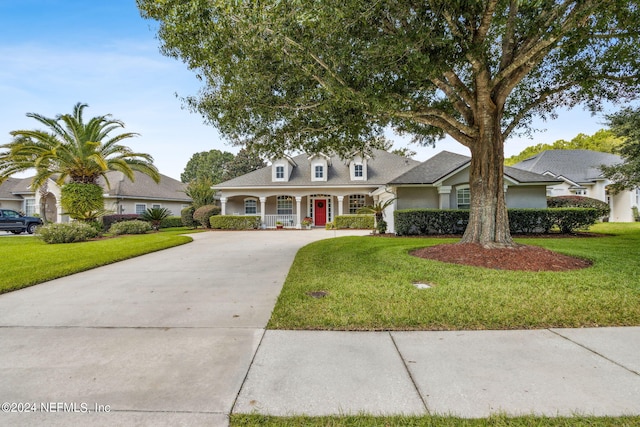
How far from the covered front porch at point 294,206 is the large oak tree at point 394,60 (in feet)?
43.6

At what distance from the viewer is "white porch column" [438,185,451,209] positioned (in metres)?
14.9

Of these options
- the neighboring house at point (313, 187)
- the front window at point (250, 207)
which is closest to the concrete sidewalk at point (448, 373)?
the neighboring house at point (313, 187)

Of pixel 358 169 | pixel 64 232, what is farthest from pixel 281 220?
pixel 64 232

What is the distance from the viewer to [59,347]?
3146 millimetres

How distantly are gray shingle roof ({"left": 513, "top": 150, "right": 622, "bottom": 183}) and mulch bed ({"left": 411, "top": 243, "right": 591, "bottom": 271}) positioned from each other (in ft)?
72.8

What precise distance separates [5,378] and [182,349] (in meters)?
1.38

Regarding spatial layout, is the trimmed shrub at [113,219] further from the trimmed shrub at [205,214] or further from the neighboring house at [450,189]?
the neighboring house at [450,189]

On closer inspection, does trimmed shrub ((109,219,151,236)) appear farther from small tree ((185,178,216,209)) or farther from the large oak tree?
the large oak tree

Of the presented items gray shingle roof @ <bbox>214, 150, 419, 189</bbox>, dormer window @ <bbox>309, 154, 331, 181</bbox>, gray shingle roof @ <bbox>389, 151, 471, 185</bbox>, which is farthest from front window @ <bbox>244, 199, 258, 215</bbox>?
gray shingle roof @ <bbox>389, 151, 471, 185</bbox>

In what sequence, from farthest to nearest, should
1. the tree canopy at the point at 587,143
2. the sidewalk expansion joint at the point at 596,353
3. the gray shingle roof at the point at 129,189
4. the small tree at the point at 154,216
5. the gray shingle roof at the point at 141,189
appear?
the tree canopy at the point at 587,143 < the gray shingle roof at the point at 129,189 < the gray shingle roof at the point at 141,189 < the small tree at the point at 154,216 < the sidewalk expansion joint at the point at 596,353

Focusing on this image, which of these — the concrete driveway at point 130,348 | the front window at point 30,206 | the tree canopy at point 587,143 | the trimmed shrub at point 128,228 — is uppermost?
the tree canopy at point 587,143

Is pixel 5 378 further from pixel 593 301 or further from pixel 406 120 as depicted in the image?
pixel 406 120

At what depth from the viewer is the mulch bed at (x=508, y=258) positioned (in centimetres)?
659

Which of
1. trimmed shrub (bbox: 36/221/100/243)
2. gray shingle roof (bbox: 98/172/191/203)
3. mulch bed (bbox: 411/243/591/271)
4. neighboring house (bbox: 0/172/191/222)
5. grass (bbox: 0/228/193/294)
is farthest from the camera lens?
gray shingle roof (bbox: 98/172/191/203)
